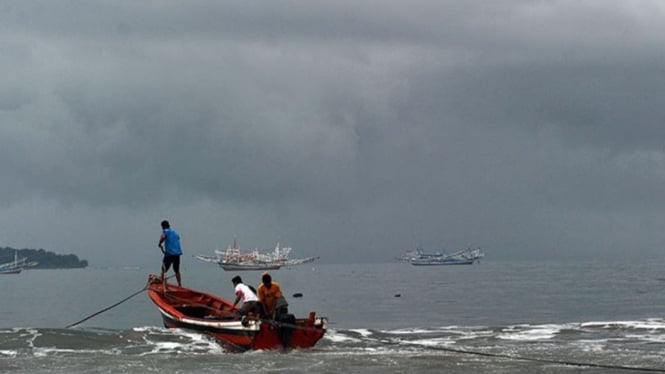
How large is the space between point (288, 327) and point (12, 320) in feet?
127

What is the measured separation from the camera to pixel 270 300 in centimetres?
3291

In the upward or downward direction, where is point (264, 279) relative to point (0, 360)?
upward

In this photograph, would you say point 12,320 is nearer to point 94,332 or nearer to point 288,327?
point 94,332

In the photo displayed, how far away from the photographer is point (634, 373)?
2741cm

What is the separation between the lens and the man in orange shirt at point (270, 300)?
32.7m

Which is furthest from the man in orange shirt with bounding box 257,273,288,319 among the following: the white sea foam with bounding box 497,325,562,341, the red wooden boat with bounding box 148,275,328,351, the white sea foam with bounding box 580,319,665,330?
the white sea foam with bounding box 580,319,665,330

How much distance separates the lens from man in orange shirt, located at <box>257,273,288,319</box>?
107ft

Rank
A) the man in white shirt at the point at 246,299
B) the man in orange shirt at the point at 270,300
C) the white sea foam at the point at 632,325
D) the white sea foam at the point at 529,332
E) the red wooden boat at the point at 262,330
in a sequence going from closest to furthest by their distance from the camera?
the red wooden boat at the point at 262,330, the man in orange shirt at the point at 270,300, the man in white shirt at the point at 246,299, the white sea foam at the point at 529,332, the white sea foam at the point at 632,325

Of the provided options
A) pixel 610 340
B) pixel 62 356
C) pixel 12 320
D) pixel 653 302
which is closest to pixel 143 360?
pixel 62 356

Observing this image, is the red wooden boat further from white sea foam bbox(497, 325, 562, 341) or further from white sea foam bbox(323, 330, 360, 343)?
white sea foam bbox(497, 325, 562, 341)

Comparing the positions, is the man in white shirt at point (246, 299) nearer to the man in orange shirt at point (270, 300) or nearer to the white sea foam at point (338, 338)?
the man in orange shirt at point (270, 300)

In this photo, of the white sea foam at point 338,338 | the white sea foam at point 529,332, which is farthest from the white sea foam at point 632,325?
the white sea foam at point 338,338

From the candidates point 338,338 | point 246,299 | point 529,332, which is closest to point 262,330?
point 246,299

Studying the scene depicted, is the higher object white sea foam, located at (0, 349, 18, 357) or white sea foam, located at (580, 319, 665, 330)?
white sea foam, located at (580, 319, 665, 330)
